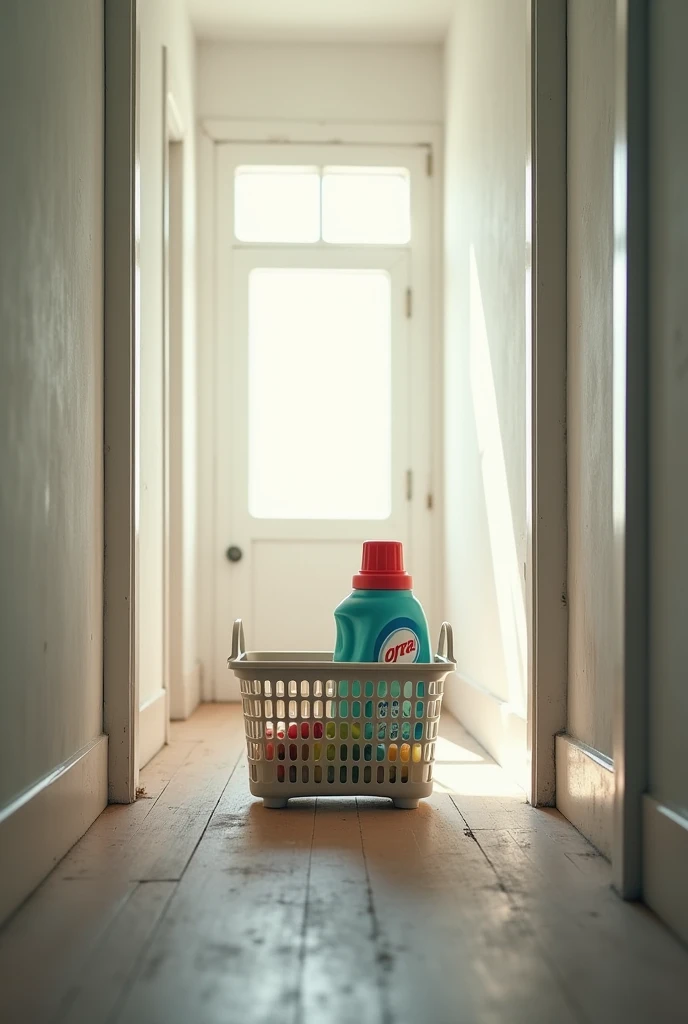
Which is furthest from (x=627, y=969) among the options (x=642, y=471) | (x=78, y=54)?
(x=78, y=54)

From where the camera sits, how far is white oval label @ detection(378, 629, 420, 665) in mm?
2043

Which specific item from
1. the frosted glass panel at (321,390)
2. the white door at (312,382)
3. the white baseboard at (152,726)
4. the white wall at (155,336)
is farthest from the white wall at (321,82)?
the white baseboard at (152,726)

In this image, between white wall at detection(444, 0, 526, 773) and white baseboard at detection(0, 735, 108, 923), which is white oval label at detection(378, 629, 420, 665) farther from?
white baseboard at detection(0, 735, 108, 923)

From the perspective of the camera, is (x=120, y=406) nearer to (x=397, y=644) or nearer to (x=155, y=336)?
(x=397, y=644)

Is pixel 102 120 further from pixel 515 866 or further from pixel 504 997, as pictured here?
pixel 504 997

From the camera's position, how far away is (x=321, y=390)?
12.9 feet

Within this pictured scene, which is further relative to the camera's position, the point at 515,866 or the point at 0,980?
the point at 515,866

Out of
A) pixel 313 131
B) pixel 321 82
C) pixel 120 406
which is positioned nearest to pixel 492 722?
pixel 120 406

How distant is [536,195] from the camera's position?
6.82 ft

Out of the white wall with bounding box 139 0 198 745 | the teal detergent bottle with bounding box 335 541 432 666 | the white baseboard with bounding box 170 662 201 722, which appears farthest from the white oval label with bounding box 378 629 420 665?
the white baseboard with bounding box 170 662 201 722

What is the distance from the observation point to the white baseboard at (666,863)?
4.22ft

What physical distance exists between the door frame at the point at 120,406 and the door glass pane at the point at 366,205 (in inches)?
71.9

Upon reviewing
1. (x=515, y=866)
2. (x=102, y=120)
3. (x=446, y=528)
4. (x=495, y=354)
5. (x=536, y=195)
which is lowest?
(x=515, y=866)

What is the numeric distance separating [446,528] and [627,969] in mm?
2649
